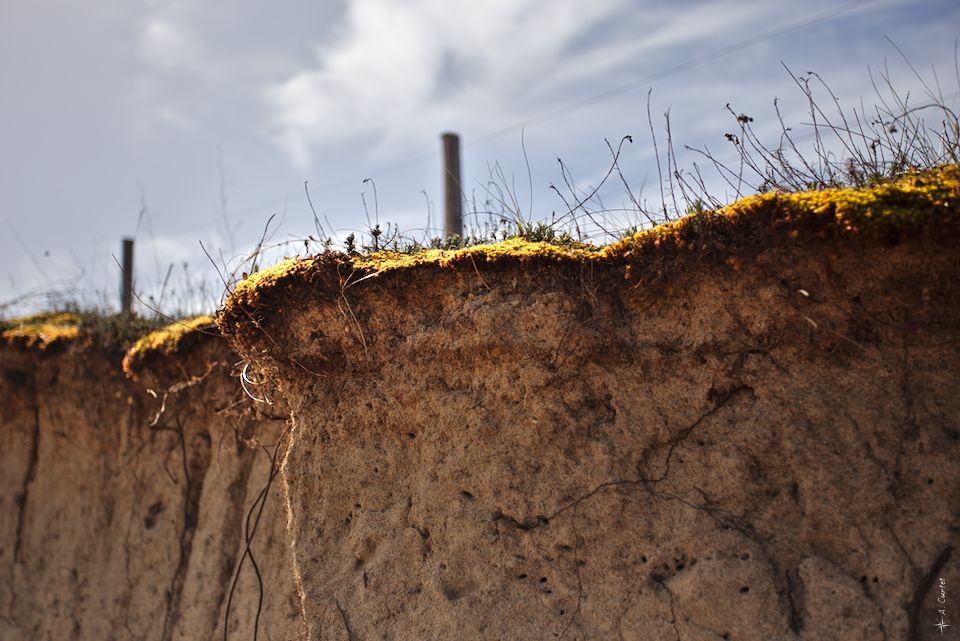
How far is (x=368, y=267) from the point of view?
Answer: 4672 mm

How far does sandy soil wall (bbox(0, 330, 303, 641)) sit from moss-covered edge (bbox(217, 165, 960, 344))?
4.49ft

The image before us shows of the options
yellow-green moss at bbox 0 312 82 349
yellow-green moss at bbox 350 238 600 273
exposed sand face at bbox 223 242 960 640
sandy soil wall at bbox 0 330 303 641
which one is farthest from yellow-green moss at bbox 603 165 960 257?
yellow-green moss at bbox 0 312 82 349

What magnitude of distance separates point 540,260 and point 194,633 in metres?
3.88

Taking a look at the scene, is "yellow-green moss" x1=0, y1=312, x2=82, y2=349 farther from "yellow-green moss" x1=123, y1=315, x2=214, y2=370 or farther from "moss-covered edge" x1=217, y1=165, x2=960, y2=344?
"moss-covered edge" x1=217, y1=165, x2=960, y2=344

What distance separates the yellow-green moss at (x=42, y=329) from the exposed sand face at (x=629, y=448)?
12.8ft

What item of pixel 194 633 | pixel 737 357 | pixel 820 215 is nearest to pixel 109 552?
pixel 194 633

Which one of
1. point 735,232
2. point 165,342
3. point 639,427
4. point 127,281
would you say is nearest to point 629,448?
point 639,427

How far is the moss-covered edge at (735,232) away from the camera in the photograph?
12.0 feet

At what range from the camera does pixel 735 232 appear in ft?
13.0

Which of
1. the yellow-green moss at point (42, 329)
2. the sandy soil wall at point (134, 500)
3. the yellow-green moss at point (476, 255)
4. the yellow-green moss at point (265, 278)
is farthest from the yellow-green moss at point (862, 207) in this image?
Result: the yellow-green moss at point (42, 329)

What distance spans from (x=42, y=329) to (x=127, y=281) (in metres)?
1.35

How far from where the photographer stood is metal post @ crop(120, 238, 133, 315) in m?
8.15

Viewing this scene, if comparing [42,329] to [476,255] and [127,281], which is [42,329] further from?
[476,255]

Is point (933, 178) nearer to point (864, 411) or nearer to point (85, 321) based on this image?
point (864, 411)
